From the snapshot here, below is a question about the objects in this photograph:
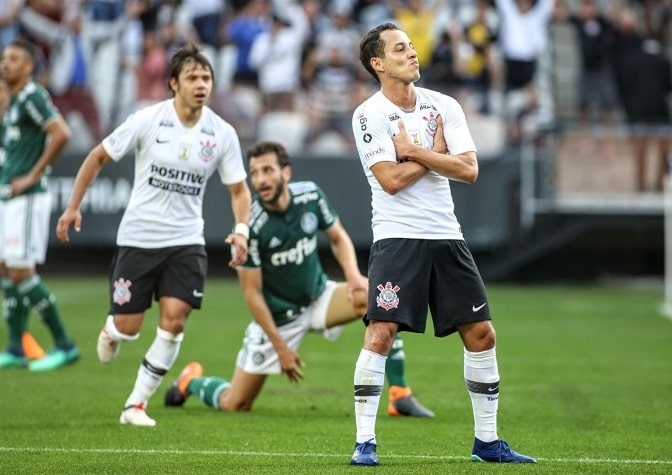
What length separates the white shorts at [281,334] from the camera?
8.97 meters

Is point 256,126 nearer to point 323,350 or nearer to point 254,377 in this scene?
point 323,350

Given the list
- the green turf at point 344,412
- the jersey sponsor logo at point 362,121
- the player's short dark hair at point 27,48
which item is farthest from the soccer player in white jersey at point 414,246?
the player's short dark hair at point 27,48

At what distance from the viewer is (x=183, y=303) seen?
8.42 meters

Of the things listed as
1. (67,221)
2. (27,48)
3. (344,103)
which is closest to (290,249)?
(67,221)

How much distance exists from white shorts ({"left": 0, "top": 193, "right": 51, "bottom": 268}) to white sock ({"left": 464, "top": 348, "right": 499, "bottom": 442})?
17.7 ft

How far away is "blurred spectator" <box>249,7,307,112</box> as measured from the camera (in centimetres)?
1966

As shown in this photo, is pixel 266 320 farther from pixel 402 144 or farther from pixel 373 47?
pixel 373 47

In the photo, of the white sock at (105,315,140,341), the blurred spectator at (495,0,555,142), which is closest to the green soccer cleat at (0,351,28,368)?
the white sock at (105,315,140,341)

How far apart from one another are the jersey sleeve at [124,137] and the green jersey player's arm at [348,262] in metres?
1.62

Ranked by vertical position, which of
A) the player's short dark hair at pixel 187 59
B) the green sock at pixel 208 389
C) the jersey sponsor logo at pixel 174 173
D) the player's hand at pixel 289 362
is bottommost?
the green sock at pixel 208 389

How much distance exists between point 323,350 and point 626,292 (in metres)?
8.54

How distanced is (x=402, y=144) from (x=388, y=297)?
81 cm

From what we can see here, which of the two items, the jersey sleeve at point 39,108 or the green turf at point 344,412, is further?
the jersey sleeve at point 39,108

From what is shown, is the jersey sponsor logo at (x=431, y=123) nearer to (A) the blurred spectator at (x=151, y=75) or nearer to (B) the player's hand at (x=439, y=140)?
(B) the player's hand at (x=439, y=140)
